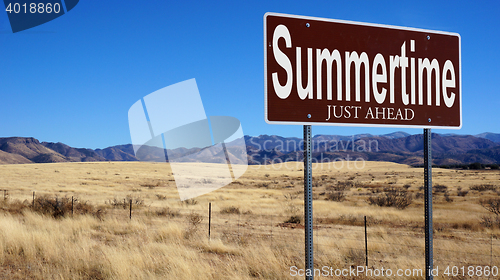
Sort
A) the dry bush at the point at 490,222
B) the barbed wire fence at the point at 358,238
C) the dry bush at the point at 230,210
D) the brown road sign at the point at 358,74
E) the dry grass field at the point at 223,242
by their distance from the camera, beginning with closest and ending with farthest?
the brown road sign at the point at 358,74 → the dry grass field at the point at 223,242 → the barbed wire fence at the point at 358,238 → the dry bush at the point at 490,222 → the dry bush at the point at 230,210

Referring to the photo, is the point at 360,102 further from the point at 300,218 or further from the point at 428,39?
the point at 300,218

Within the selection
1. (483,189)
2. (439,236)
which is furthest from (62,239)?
(483,189)

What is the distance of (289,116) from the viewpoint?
3.40m

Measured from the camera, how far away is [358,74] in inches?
145

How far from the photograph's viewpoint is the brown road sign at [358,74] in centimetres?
340

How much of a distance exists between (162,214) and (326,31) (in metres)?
15.5

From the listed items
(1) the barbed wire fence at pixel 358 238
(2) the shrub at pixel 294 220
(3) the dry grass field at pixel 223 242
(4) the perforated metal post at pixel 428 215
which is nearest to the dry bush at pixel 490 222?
(3) the dry grass field at pixel 223 242

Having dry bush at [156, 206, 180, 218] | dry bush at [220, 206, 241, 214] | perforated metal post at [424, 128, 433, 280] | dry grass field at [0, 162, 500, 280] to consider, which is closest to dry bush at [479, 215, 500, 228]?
dry grass field at [0, 162, 500, 280]

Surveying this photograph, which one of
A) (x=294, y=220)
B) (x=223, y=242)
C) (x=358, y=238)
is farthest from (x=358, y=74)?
(x=294, y=220)

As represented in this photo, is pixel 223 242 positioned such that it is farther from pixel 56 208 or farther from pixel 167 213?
pixel 56 208

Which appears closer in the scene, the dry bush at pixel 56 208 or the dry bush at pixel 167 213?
the dry bush at pixel 56 208

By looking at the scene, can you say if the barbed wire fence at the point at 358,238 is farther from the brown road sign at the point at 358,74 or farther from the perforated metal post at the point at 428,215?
the brown road sign at the point at 358,74

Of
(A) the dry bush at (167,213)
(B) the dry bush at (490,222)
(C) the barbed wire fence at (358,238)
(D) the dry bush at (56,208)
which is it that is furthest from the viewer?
(A) the dry bush at (167,213)

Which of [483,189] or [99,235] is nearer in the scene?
[99,235]
